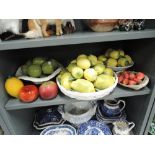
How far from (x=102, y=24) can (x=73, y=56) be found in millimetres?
393

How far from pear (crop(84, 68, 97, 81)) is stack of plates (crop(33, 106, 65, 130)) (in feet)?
1.43

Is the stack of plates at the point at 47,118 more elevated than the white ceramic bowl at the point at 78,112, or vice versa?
the white ceramic bowl at the point at 78,112

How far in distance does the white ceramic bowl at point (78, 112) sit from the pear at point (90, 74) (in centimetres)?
34

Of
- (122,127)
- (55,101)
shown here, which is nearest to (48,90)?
(55,101)

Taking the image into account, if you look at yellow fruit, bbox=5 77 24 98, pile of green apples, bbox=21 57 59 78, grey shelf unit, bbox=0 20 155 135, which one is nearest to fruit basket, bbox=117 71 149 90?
grey shelf unit, bbox=0 20 155 135

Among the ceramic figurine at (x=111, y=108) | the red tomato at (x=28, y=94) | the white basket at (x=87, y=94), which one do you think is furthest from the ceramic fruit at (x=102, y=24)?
the ceramic figurine at (x=111, y=108)

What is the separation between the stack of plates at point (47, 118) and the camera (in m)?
1.06

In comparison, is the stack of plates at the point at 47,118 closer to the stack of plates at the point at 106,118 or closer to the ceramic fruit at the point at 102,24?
the stack of plates at the point at 106,118

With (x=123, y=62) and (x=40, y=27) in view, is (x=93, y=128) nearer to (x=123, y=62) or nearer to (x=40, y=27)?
(x=123, y=62)

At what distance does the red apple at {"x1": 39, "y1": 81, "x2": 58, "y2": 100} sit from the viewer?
30.5 inches
